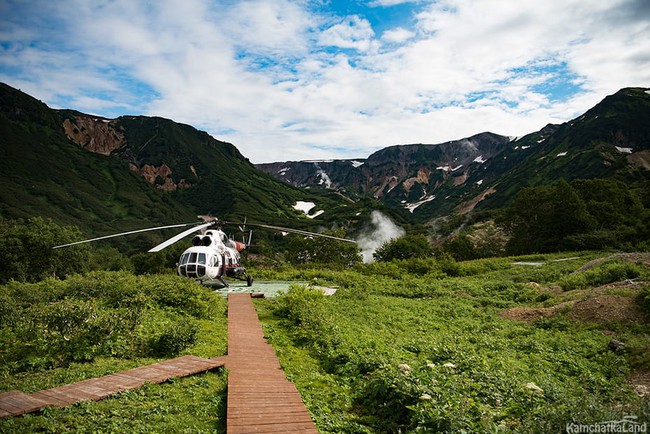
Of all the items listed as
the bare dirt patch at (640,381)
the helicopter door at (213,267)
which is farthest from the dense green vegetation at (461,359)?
the helicopter door at (213,267)

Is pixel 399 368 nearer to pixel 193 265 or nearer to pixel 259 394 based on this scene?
pixel 259 394

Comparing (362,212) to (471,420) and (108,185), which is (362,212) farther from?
(471,420)

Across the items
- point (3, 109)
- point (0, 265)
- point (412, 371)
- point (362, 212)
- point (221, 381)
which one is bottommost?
point (0, 265)

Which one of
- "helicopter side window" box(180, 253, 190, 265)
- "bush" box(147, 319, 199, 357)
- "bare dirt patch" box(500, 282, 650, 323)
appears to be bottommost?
"bush" box(147, 319, 199, 357)

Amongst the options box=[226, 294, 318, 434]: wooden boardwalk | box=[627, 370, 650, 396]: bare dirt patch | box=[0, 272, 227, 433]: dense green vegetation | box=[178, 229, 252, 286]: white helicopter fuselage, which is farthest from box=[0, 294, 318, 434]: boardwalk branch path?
box=[178, 229, 252, 286]: white helicopter fuselage

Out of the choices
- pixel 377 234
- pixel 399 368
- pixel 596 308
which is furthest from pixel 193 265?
pixel 377 234

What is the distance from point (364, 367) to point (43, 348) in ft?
27.3

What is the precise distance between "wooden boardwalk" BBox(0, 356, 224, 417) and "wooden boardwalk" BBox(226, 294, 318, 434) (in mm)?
1036

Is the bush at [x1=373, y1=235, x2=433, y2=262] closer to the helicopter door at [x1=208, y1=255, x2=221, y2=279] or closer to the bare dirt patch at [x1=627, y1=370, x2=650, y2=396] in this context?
the helicopter door at [x1=208, y1=255, x2=221, y2=279]

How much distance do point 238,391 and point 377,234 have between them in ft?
493

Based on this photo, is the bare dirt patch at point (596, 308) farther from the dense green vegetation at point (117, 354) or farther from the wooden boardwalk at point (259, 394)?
the dense green vegetation at point (117, 354)

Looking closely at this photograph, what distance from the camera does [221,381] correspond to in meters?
8.91

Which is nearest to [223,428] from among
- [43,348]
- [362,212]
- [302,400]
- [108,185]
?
[302,400]

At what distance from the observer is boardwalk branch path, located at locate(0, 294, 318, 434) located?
6.35 m
